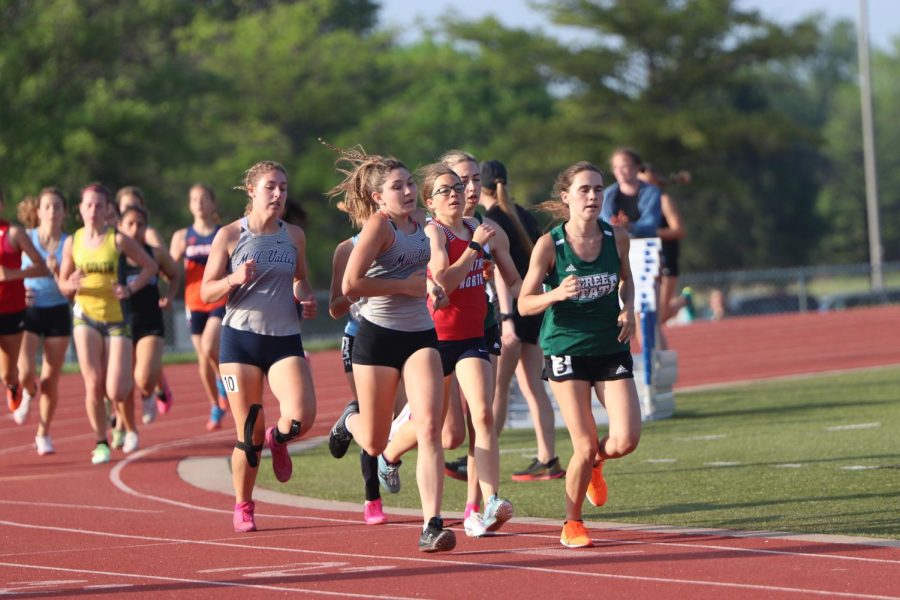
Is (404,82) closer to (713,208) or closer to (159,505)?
(713,208)

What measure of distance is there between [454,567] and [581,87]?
167 ft

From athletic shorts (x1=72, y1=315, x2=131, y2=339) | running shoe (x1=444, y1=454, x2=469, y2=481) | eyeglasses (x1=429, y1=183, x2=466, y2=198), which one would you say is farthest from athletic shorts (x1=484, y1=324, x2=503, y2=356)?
athletic shorts (x1=72, y1=315, x2=131, y2=339)

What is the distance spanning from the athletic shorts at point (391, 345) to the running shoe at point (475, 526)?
0.87 m

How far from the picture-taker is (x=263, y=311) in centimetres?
855

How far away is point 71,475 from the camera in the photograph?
12.4m

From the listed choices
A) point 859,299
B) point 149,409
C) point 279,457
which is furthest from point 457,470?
point 859,299

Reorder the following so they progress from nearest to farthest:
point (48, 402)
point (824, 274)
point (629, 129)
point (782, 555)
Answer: point (782, 555)
point (48, 402)
point (824, 274)
point (629, 129)

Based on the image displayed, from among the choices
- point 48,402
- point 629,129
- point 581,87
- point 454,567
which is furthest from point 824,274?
point 454,567

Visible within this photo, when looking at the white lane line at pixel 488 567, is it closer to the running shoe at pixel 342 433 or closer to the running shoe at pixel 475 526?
the running shoe at pixel 475 526

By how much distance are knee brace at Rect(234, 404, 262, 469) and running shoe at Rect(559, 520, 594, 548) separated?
6.60 ft

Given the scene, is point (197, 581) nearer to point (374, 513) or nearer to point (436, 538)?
point (436, 538)

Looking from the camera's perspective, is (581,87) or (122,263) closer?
(122,263)

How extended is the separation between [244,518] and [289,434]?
610mm

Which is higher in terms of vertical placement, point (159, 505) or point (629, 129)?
point (629, 129)
